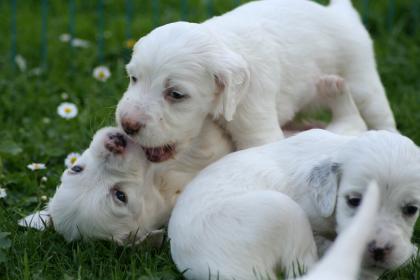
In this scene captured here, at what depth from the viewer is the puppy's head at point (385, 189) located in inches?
150

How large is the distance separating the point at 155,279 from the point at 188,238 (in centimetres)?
27

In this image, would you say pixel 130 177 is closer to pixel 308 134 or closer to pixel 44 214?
pixel 44 214

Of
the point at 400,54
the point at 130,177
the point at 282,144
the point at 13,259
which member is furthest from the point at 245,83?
the point at 400,54

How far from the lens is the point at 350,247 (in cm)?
304

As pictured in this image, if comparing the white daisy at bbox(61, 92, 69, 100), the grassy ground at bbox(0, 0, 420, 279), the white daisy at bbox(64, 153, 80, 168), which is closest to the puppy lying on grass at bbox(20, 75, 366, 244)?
the grassy ground at bbox(0, 0, 420, 279)

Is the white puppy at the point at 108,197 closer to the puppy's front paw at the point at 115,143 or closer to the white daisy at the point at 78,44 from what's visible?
the puppy's front paw at the point at 115,143

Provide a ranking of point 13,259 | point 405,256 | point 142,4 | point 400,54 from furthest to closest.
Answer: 1. point 142,4
2. point 400,54
3. point 13,259
4. point 405,256

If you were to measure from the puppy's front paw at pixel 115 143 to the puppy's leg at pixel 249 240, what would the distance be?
2.31ft

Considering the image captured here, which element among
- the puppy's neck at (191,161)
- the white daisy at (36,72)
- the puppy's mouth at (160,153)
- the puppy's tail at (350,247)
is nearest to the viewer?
the puppy's tail at (350,247)

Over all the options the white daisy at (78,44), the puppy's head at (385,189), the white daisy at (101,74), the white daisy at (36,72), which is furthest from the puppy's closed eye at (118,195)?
the white daisy at (78,44)

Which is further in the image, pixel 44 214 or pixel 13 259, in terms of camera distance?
pixel 44 214

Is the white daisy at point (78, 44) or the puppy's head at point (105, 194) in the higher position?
the puppy's head at point (105, 194)

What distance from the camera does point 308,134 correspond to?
15.3 feet

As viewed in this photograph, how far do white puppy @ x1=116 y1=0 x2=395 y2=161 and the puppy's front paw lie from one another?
0.50 ft
